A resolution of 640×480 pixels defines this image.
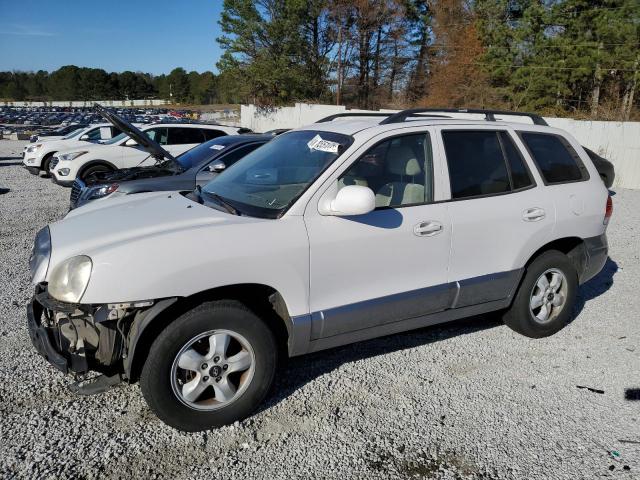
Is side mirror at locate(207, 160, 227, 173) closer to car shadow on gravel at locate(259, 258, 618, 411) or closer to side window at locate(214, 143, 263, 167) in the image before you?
side window at locate(214, 143, 263, 167)

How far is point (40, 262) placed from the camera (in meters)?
2.89

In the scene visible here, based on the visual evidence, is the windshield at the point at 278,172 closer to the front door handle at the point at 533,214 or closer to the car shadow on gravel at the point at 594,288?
the front door handle at the point at 533,214

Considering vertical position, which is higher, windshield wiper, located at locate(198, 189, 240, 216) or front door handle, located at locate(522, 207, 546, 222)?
windshield wiper, located at locate(198, 189, 240, 216)

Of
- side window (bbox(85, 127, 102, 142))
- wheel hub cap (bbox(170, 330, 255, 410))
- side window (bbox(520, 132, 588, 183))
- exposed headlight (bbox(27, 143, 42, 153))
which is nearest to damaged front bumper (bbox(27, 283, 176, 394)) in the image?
wheel hub cap (bbox(170, 330, 255, 410))

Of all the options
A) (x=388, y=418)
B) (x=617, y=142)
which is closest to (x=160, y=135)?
(x=388, y=418)

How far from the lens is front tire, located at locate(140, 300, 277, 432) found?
2795 millimetres

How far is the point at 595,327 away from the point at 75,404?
14.5 feet

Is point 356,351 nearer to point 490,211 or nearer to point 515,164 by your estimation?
point 490,211

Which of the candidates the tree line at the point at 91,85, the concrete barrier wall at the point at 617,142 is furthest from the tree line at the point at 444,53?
the tree line at the point at 91,85

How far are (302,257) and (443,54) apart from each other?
40178 mm

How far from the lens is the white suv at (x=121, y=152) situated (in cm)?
1104

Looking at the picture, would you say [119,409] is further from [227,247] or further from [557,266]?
[557,266]

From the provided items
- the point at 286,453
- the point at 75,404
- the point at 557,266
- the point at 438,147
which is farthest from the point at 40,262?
the point at 557,266

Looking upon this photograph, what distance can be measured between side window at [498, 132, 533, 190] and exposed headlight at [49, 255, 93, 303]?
3.17 m
